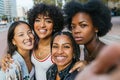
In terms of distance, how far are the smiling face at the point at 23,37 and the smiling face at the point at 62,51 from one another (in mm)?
824

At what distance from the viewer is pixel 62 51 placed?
240 centimetres

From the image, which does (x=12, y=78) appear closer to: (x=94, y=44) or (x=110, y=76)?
(x=94, y=44)

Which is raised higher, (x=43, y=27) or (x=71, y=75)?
(x=43, y=27)

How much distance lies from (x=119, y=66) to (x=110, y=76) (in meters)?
0.02

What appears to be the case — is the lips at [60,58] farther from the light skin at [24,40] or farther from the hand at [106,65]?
the hand at [106,65]

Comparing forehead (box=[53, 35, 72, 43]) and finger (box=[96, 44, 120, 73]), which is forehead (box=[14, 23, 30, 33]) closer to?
forehead (box=[53, 35, 72, 43])

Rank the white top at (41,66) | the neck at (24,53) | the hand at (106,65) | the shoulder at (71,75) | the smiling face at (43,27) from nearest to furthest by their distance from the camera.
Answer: the hand at (106,65) → the shoulder at (71,75) → the white top at (41,66) → the smiling face at (43,27) → the neck at (24,53)

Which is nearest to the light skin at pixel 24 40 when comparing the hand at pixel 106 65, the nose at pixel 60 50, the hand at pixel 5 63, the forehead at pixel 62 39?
the hand at pixel 5 63

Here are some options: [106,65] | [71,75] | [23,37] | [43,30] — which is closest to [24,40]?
[23,37]

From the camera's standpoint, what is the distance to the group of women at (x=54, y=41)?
8.05ft

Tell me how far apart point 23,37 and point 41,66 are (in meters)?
0.45

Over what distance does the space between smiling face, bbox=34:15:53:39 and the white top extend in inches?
10.7

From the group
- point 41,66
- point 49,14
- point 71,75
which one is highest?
point 49,14

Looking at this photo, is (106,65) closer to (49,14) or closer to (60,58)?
(60,58)
